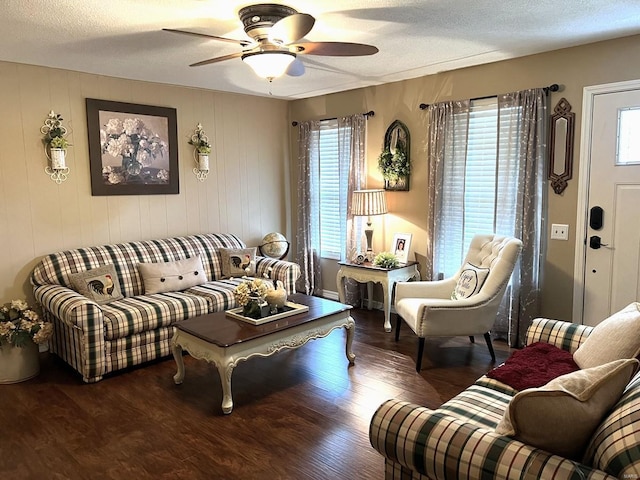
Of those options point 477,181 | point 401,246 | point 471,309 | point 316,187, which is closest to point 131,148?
point 316,187

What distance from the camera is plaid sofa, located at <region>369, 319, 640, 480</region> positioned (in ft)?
4.50

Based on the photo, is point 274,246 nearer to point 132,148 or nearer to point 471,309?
point 132,148

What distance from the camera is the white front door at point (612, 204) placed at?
11.5ft

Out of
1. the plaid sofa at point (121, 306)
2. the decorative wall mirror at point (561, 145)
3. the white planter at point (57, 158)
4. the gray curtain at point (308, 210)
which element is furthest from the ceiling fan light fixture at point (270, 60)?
the gray curtain at point (308, 210)

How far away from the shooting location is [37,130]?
409cm

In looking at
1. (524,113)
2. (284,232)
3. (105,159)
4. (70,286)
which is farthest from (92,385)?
(524,113)

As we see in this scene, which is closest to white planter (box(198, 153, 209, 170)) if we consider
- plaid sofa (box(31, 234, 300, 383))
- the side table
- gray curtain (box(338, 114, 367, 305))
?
plaid sofa (box(31, 234, 300, 383))

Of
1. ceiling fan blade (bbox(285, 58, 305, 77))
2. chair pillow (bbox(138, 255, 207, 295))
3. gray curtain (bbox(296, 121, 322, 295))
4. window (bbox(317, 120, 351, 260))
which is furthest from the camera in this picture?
gray curtain (bbox(296, 121, 322, 295))

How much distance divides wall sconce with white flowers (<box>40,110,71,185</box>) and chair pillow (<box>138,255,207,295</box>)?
3.58 feet

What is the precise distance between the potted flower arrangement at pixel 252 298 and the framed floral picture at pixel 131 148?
1981 mm

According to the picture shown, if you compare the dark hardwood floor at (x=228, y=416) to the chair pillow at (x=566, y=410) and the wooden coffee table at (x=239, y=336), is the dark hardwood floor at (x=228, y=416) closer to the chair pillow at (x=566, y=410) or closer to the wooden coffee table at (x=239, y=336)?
the wooden coffee table at (x=239, y=336)

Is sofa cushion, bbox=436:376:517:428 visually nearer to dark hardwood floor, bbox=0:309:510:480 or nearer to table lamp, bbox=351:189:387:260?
dark hardwood floor, bbox=0:309:510:480

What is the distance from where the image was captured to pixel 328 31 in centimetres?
328

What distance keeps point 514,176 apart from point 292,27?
8.04ft
